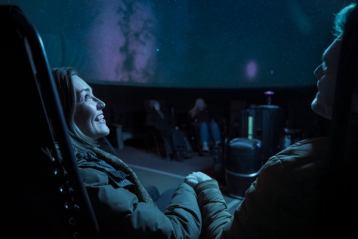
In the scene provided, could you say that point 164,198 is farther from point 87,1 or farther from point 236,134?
point 236,134

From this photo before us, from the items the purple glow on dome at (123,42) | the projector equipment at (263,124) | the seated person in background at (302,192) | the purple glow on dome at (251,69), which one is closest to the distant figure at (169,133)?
the purple glow on dome at (123,42)

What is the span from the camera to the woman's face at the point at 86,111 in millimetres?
880

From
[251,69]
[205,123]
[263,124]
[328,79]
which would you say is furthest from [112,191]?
[205,123]

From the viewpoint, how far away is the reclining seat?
38 cm

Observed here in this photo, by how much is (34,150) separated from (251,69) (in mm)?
3332

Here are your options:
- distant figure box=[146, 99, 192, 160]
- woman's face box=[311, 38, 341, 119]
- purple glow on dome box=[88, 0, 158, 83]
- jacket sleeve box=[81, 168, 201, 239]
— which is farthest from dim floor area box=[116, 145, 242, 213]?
woman's face box=[311, 38, 341, 119]

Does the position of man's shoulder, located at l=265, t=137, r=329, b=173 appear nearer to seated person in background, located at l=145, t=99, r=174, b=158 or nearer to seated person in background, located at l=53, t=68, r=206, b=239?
seated person in background, located at l=53, t=68, r=206, b=239

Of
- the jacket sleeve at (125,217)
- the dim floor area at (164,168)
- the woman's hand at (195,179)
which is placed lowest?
the dim floor area at (164,168)

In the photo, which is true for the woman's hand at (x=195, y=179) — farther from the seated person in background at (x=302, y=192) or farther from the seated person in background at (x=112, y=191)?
the seated person in background at (x=302, y=192)

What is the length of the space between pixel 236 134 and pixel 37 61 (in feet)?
12.3

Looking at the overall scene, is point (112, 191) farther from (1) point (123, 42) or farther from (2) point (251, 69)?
(2) point (251, 69)

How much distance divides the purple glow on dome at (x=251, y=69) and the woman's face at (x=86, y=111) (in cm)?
289

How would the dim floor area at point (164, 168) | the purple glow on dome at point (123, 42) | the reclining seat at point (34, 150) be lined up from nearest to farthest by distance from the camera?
the reclining seat at point (34, 150) < the dim floor area at point (164, 168) < the purple glow on dome at point (123, 42)

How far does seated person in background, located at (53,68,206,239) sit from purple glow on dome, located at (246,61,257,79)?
9.42ft
